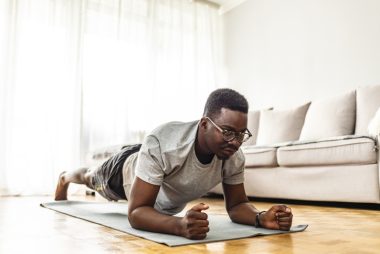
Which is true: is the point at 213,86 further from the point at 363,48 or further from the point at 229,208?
the point at 229,208

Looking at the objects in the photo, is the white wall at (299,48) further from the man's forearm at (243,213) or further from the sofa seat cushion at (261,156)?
the man's forearm at (243,213)

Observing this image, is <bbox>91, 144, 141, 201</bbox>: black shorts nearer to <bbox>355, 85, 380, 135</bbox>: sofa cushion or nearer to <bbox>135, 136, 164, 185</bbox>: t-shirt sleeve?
<bbox>135, 136, 164, 185</bbox>: t-shirt sleeve

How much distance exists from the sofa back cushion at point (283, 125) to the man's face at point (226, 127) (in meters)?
2.46

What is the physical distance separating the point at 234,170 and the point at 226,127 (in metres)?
0.32

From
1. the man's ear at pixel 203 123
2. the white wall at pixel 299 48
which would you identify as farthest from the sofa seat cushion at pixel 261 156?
the man's ear at pixel 203 123

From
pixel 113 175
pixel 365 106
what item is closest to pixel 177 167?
pixel 113 175

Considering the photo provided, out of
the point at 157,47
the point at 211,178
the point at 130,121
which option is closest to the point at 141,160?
the point at 211,178

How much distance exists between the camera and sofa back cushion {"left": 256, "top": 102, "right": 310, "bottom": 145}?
3599 mm

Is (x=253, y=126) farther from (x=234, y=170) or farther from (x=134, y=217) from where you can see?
(x=134, y=217)

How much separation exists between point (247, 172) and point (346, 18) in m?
1.81

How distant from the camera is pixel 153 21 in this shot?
4.59m

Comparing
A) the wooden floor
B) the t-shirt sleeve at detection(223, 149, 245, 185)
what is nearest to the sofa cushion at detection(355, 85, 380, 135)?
the wooden floor

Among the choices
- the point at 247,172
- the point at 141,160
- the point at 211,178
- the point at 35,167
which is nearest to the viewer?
the point at 141,160

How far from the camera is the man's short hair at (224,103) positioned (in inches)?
49.0
